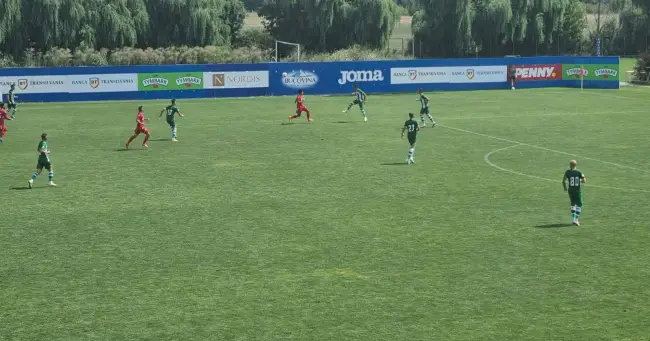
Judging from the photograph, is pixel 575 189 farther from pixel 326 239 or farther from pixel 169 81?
pixel 169 81

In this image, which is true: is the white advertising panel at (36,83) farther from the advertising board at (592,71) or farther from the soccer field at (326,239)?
the advertising board at (592,71)

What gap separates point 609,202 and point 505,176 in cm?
542

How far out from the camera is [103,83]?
63.2 m

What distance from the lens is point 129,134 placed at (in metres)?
44.8

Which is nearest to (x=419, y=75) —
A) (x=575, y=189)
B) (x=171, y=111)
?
(x=171, y=111)

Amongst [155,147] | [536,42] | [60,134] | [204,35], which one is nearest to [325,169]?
[155,147]

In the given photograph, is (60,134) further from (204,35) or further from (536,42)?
(536,42)

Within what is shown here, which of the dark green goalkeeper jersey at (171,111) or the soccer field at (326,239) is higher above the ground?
the dark green goalkeeper jersey at (171,111)

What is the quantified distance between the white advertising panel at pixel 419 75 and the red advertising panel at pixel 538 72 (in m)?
6.41

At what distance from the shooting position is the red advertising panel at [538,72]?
72.1m

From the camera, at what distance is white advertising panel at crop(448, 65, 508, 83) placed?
70688 millimetres

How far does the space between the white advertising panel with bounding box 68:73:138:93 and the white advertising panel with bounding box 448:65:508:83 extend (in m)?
24.6

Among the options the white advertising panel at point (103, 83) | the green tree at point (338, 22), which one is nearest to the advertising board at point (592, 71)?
the green tree at point (338, 22)

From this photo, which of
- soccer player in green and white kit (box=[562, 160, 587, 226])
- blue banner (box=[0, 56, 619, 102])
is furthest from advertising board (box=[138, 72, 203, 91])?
soccer player in green and white kit (box=[562, 160, 587, 226])
